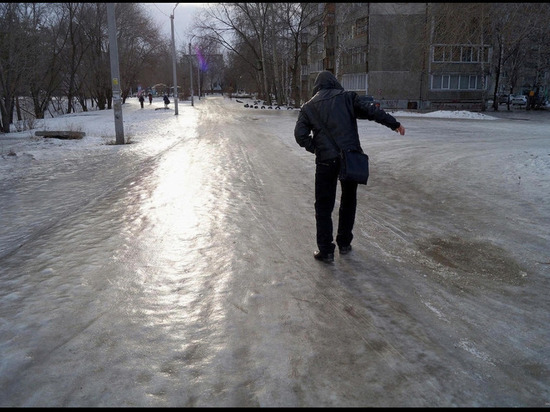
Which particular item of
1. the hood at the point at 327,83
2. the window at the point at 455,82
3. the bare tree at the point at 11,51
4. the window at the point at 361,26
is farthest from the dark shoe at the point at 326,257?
the window at the point at 361,26

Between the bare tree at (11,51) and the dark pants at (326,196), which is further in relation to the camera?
the bare tree at (11,51)

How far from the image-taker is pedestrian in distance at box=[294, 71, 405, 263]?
450 centimetres

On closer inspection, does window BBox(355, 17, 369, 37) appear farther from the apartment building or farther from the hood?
the hood

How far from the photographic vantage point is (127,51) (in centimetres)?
4962

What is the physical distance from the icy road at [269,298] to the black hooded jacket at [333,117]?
3.88 ft

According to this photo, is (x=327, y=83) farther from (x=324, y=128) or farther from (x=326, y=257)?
(x=326, y=257)

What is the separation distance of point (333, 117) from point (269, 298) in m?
1.89

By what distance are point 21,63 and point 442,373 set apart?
1044 inches

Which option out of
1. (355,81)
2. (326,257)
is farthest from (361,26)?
(326,257)

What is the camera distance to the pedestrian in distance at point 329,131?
Answer: 4496 millimetres

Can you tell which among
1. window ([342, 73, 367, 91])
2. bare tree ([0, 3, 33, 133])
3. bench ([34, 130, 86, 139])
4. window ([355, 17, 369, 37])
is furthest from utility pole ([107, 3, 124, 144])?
window ([342, 73, 367, 91])

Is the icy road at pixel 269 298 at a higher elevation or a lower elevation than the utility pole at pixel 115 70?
lower

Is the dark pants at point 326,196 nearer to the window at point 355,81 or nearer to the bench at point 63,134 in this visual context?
the bench at point 63,134

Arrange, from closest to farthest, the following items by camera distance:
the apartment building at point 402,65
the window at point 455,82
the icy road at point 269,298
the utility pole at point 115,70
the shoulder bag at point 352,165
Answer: the icy road at point 269,298 < the shoulder bag at point 352,165 < the utility pole at point 115,70 < the apartment building at point 402,65 < the window at point 455,82
